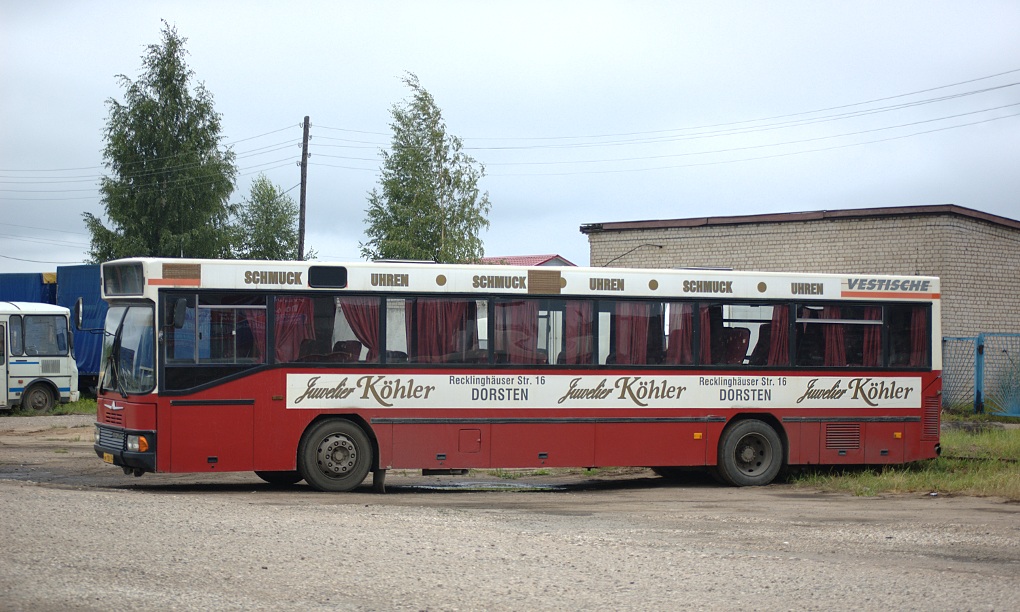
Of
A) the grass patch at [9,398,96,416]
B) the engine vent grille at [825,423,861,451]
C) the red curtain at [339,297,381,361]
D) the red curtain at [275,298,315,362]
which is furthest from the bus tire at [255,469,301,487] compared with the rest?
the grass patch at [9,398,96,416]

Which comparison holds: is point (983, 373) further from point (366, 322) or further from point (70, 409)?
point (70, 409)

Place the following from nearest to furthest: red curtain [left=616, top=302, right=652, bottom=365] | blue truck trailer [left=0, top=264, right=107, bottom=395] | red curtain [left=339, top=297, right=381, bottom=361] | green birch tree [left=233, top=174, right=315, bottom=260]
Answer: red curtain [left=339, top=297, right=381, bottom=361] < red curtain [left=616, top=302, right=652, bottom=365] < blue truck trailer [left=0, top=264, right=107, bottom=395] < green birch tree [left=233, top=174, right=315, bottom=260]

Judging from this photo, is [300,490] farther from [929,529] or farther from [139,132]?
[139,132]

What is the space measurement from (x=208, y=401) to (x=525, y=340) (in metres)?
4.14

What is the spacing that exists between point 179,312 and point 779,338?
820 cm

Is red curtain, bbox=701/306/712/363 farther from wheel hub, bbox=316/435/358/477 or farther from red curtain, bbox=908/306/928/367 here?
wheel hub, bbox=316/435/358/477

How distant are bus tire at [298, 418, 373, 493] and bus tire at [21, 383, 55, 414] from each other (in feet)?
59.6

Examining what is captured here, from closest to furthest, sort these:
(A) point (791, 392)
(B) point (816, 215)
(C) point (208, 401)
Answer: (C) point (208, 401) < (A) point (791, 392) < (B) point (816, 215)

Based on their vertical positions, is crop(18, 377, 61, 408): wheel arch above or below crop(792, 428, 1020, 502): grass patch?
above

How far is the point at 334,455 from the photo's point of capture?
14.6m

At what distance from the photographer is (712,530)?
11156 millimetres

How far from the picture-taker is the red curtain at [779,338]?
16281 millimetres

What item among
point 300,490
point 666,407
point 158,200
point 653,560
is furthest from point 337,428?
point 158,200

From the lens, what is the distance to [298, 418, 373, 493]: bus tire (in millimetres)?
14492
